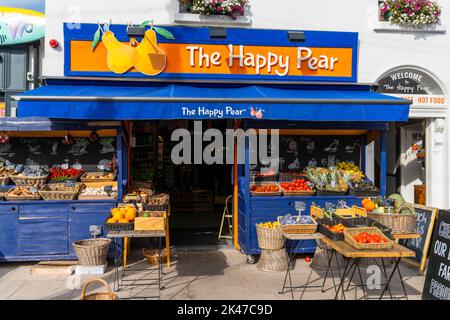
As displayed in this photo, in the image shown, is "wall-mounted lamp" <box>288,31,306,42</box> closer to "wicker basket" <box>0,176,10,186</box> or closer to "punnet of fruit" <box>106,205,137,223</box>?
"punnet of fruit" <box>106,205,137,223</box>

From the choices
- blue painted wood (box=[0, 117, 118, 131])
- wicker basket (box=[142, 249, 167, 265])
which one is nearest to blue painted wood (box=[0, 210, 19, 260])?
blue painted wood (box=[0, 117, 118, 131])

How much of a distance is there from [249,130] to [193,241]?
9.39ft

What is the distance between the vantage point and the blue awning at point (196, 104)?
7.02m

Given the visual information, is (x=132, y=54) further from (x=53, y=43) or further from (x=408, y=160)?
(x=408, y=160)

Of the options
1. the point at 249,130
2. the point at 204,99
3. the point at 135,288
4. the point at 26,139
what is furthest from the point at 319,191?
the point at 26,139

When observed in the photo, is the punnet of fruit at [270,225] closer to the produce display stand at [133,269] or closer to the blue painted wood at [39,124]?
the produce display stand at [133,269]

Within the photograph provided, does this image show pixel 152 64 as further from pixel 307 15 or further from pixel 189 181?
pixel 189 181

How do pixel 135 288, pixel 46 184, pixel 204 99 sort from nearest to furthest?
pixel 135 288 < pixel 204 99 < pixel 46 184

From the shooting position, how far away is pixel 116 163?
834cm

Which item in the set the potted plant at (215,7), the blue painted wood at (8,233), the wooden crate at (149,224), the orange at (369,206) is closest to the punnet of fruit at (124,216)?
the wooden crate at (149,224)

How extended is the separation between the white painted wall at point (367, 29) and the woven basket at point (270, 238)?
434 centimetres

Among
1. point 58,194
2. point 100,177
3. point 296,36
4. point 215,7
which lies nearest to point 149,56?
point 215,7
